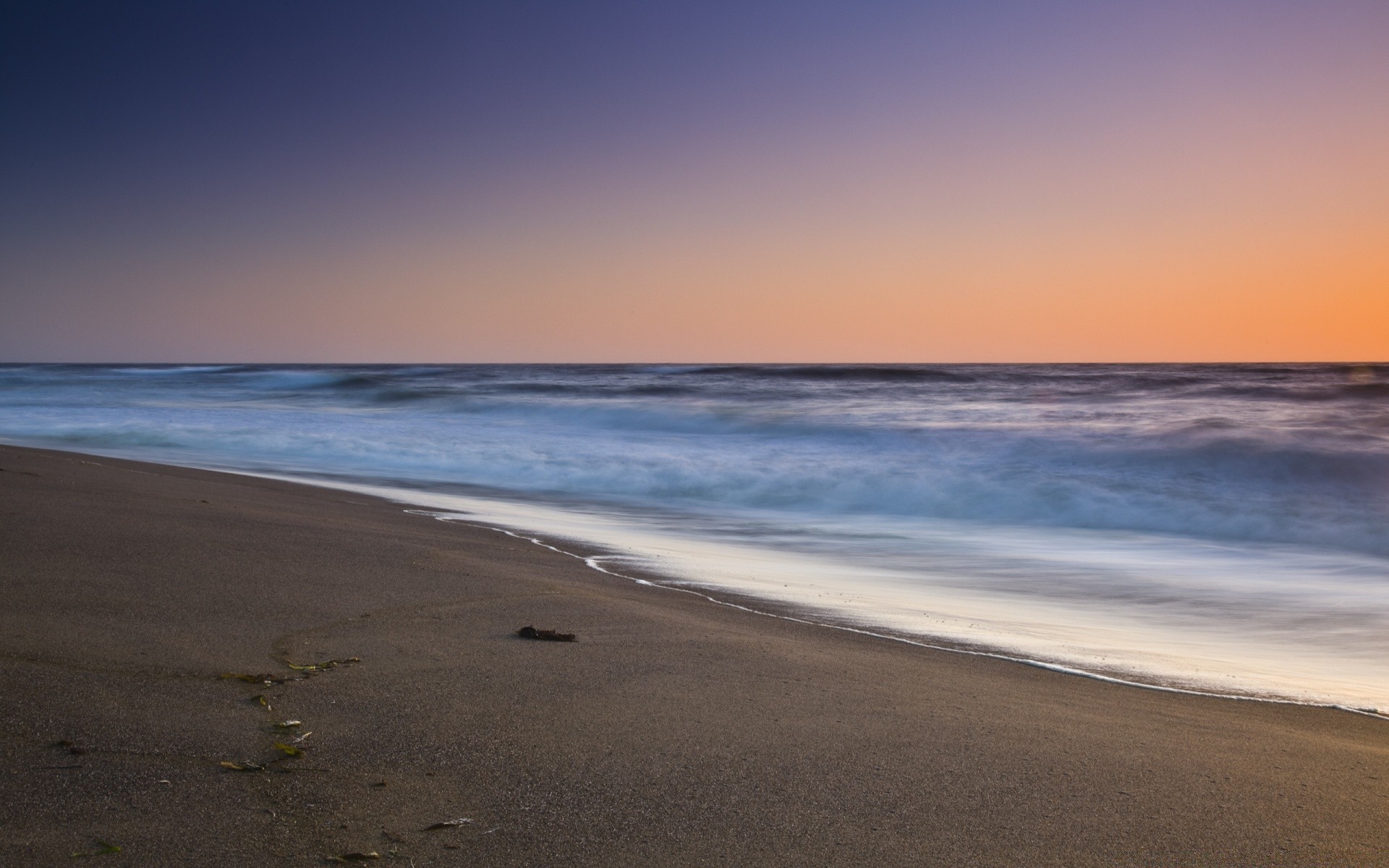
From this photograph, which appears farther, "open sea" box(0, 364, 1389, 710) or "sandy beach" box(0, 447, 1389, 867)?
"open sea" box(0, 364, 1389, 710)

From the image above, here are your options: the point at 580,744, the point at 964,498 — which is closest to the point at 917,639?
the point at 580,744

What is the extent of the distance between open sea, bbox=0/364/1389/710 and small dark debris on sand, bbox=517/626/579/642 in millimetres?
1193

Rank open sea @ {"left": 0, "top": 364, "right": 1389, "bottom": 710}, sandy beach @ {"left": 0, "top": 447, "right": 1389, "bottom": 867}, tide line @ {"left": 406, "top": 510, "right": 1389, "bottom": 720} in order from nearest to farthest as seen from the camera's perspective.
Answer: sandy beach @ {"left": 0, "top": 447, "right": 1389, "bottom": 867} → tide line @ {"left": 406, "top": 510, "right": 1389, "bottom": 720} → open sea @ {"left": 0, "top": 364, "right": 1389, "bottom": 710}

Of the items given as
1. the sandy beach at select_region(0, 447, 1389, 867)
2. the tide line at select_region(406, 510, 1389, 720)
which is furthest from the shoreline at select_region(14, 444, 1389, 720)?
the sandy beach at select_region(0, 447, 1389, 867)

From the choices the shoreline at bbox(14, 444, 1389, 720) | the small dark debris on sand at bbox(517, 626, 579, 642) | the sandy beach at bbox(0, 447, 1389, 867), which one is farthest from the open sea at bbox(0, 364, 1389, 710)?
the small dark debris on sand at bbox(517, 626, 579, 642)

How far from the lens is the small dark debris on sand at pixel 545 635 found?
269cm

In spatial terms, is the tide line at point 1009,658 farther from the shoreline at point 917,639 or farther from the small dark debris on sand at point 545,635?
the small dark debris on sand at point 545,635

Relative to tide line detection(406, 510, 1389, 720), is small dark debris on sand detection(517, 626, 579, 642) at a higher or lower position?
higher

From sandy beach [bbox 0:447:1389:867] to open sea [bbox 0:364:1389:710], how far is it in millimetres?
774

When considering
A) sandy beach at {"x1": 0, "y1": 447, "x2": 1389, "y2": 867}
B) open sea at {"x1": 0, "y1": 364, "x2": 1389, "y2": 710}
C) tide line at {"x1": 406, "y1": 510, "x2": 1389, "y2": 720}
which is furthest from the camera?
open sea at {"x1": 0, "y1": 364, "x2": 1389, "y2": 710}

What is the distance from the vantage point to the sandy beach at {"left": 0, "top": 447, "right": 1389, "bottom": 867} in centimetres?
148

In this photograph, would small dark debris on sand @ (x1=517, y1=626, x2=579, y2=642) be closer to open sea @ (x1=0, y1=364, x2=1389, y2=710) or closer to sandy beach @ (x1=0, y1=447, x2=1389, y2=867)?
sandy beach @ (x1=0, y1=447, x2=1389, y2=867)

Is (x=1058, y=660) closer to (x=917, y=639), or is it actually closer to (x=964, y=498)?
(x=917, y=639)

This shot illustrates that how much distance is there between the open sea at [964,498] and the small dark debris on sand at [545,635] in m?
1.19
